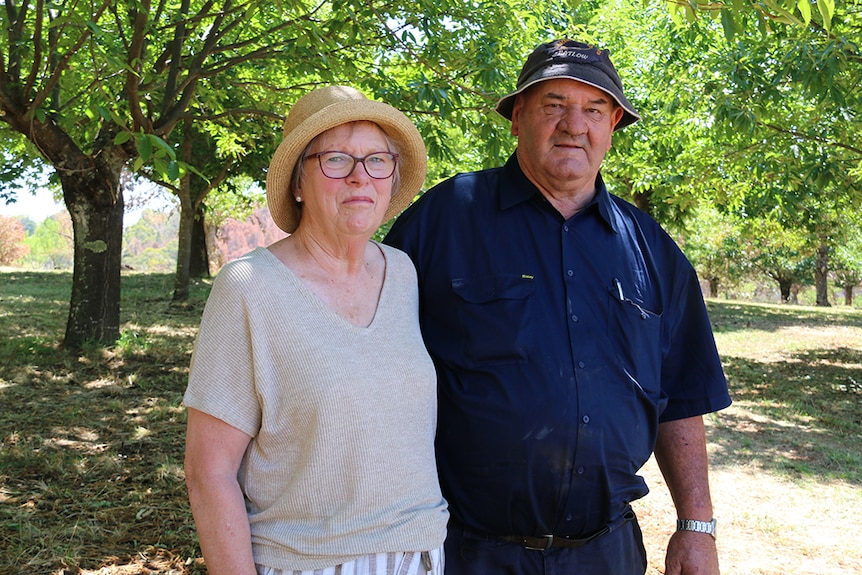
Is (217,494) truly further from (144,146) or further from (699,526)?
(144,146)

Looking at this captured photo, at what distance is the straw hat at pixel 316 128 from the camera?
1.98 m

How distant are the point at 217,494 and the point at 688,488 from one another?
1636mm

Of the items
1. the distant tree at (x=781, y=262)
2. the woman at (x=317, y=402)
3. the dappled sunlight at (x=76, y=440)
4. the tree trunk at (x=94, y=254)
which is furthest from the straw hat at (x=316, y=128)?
the distant tree at (x=781, y=262)

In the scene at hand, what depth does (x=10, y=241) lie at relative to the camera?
34719 mm

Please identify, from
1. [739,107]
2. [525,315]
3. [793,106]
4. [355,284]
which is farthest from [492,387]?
[793,106]

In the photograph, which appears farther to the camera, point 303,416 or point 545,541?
point 545,541

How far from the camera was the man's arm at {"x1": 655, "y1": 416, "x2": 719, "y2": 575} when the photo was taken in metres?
2.57

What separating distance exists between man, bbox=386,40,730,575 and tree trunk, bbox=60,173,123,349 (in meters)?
7.12

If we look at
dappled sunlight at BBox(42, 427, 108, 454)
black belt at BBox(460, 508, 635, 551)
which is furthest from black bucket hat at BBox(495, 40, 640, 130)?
dappled sunlight at BBox(42, 427, 108, 454)

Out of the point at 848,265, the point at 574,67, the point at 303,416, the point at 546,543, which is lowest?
the point at 546,543

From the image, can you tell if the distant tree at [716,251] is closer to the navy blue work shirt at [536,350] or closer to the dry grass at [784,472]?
the dry grass at [784,472]

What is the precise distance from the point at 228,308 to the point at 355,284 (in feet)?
1.21

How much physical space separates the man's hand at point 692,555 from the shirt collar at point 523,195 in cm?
106

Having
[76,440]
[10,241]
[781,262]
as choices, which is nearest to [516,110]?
[76,440]
